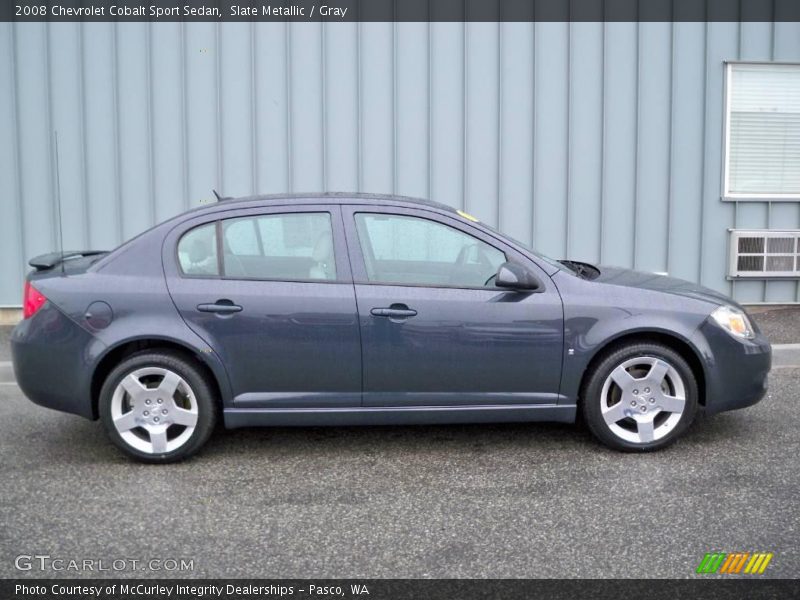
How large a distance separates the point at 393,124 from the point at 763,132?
156 inches

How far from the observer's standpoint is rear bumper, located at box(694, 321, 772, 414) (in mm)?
5180

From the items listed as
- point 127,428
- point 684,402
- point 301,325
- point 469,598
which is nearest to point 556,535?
point 469,598

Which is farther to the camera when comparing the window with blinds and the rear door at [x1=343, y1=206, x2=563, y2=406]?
the window with blinds

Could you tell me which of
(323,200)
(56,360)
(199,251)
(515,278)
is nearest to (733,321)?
(515,278)

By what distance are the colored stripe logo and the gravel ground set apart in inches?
1.8

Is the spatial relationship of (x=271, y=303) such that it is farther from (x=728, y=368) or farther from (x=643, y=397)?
(x=728, y=368)

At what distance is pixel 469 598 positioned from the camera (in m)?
3.49

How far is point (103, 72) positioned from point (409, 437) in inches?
215

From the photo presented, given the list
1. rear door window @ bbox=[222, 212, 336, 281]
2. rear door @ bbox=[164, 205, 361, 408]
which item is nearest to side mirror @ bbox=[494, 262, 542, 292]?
rear door @ bbox=[164, 205, 361, 408]

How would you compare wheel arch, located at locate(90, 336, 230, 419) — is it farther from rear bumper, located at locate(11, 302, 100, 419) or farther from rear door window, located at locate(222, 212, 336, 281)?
rear door window, located at locate(222, 212, 336, 281)

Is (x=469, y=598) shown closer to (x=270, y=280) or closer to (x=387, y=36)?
(x=270, y=280)
